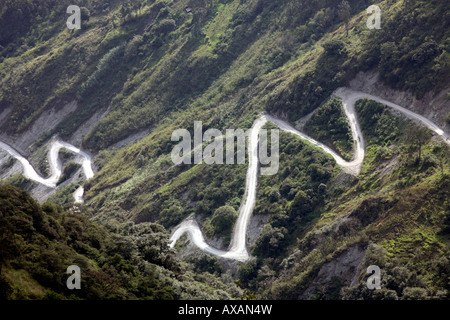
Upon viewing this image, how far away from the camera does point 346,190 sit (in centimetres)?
6938

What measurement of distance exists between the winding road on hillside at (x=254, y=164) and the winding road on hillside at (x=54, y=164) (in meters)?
39.6

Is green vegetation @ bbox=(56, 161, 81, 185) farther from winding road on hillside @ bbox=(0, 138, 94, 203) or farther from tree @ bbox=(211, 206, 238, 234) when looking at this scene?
tree @ bbox=(211, 206, 238, 234)

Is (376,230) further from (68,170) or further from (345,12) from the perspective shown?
(68,170)

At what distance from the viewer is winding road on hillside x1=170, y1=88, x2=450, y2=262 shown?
7112cm

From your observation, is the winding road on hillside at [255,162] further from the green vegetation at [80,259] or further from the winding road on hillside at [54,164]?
the green vegetation at [80,259]

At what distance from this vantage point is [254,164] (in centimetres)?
8556

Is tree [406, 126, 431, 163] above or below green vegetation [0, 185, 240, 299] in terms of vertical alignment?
above

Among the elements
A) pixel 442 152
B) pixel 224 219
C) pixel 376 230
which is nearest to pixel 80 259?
pixel 224 219

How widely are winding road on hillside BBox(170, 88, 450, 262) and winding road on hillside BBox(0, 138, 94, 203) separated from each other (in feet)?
130

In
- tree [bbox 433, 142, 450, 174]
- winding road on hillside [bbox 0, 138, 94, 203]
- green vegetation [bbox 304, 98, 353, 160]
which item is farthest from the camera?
winding road on hillside [bbox 0, 138, 94, 203]

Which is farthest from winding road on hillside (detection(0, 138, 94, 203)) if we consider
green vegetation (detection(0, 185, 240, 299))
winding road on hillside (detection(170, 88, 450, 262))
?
green vegetation (detection(0, 185, 240, 299))

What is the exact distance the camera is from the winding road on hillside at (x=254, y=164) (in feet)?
233
